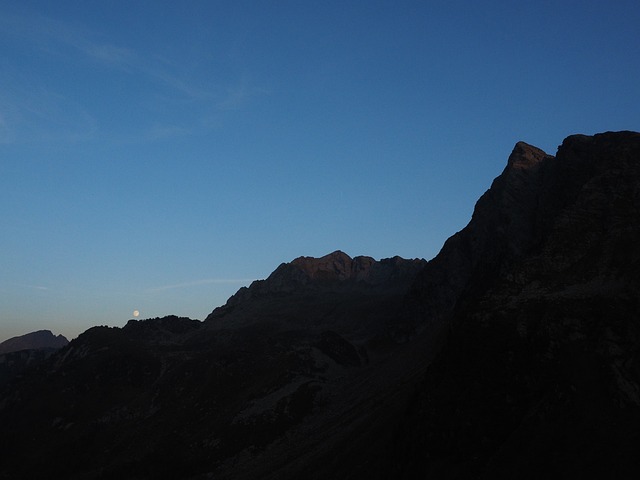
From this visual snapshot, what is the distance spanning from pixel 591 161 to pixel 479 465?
266ft

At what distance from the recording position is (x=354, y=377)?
103m

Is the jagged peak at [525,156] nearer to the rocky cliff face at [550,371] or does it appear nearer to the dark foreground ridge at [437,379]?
the dark foreground ridge at [437,379]

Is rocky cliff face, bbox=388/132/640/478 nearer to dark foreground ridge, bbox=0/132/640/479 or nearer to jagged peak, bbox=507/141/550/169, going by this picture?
dark foreground ridge, bbox=0/132/640/479

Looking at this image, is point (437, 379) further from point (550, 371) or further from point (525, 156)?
point (525, 156)

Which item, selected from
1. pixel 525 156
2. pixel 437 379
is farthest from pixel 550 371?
pixel 525 156

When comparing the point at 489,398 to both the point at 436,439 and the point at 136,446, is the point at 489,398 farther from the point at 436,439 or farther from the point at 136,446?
the point at 136,446

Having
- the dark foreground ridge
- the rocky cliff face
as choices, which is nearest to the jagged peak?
the dark foreground ridge

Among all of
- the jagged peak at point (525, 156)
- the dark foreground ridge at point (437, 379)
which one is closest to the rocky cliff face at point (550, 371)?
the dark foreground ridge at point (437, 379)

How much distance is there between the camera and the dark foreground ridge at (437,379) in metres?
37.4

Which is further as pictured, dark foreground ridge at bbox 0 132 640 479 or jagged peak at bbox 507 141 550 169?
jagged peak at bbox 507 141 550 169

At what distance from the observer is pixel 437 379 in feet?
157

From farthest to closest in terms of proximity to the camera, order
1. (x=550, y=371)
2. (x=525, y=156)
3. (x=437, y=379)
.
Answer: (x=525, y=156) → (x=437, y=379) → (x=550, y=371)

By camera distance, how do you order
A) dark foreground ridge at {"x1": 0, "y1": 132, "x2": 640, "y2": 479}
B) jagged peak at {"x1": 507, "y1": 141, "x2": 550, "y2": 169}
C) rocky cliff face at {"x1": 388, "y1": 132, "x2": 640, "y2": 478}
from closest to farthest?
rocky cliff face at {"x1": 388, "y1": 132, "x2": 640, "y2": 478} → dark foreground ridge at {"x1": 0, "y1": 132, "x2": 640, "y2": 479} → jagged peak at {"x1": 507, "y1": 141, "x2": 550, "y2": 169}

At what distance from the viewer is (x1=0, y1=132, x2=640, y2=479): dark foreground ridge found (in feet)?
123
